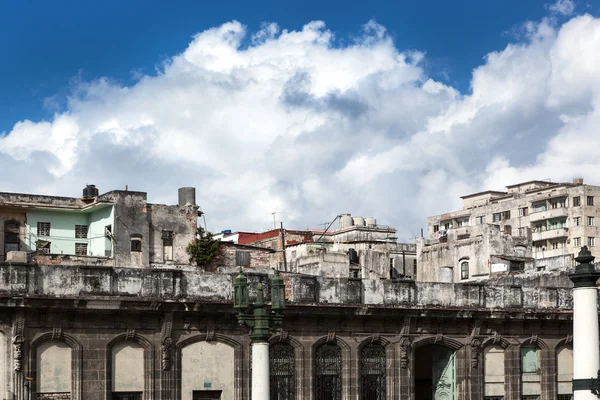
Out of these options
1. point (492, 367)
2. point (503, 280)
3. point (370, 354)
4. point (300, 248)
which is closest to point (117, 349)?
point (370, 354)

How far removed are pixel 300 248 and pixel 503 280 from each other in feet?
54.3

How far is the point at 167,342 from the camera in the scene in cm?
3538

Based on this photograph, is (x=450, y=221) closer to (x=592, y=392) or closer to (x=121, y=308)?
(x=121, y=308)

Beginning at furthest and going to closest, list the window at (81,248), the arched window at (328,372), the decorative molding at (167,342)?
1. the window at (81,248)
2. the arched window at (328,372)
3. the decorative molding at (167,342)

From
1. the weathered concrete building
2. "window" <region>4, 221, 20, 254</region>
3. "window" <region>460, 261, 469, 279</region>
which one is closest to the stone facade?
the weathered concrete building

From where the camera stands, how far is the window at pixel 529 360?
42312 mm

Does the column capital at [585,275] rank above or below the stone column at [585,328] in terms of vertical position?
above

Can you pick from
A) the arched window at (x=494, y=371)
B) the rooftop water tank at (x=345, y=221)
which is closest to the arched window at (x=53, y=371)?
the arched window at (x=494, y=371)

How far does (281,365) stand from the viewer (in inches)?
1478

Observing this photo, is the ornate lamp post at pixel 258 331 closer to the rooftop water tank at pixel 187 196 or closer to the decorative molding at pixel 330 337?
the decorative molding at pixel 330 337

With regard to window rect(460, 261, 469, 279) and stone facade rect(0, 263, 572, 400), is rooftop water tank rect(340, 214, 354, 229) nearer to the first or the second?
window rect(460, 261, 469, 279)

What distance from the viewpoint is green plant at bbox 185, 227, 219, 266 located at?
2157 inches

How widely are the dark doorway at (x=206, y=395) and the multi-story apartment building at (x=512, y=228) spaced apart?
2700cm

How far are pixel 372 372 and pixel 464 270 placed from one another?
81.8 feet
